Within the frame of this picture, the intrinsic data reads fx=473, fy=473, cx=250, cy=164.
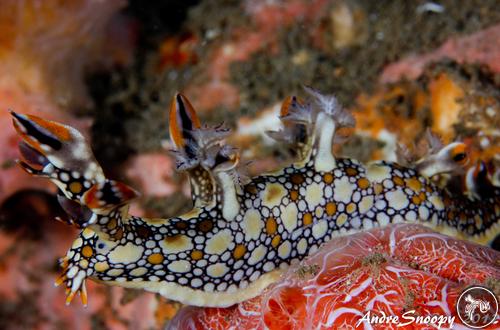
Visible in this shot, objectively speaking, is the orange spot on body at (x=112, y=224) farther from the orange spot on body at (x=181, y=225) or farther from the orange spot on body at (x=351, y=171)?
the orange spot on body at (x=351, y=171)

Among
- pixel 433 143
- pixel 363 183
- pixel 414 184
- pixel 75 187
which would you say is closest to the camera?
pixel 75 187

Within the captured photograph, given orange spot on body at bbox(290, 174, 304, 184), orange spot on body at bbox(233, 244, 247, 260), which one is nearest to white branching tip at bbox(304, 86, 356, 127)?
orange spot on body at bbox(290, 174, 304, 184)

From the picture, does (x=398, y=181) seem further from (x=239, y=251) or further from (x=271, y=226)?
(x=239, y=251)

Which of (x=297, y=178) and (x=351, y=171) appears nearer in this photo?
(x=297, y=178)

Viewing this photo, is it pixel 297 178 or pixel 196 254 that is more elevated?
pixel 297 178

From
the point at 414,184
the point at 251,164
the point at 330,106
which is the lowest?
the point at 414,184

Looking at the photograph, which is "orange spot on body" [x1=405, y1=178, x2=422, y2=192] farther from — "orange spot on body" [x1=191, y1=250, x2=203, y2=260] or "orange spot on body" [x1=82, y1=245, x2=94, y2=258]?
"orange spot on body" [x1=82, y1=245, x2=94, y2=258]

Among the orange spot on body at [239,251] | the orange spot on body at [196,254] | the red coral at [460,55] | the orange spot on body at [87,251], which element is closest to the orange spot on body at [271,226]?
the orange spot on body at [239,251]

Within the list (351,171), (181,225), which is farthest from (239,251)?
(351,171)
